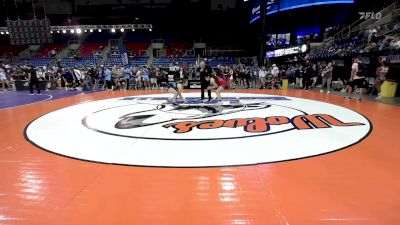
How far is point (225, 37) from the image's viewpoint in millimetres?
31312

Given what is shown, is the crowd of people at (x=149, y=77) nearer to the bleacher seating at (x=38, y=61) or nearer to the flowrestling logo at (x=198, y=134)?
the flowrestling logo at (x=198, y=134)

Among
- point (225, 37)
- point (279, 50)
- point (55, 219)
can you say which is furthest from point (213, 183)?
point (225, 37)

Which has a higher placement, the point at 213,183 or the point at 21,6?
the point at 21,6

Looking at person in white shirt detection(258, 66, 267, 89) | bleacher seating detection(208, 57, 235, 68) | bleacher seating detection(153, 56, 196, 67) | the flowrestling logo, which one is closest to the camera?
the flowrestling logo

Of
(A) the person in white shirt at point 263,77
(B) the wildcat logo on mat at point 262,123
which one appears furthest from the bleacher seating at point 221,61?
(B) the wildcat logo on mat at point 262,123

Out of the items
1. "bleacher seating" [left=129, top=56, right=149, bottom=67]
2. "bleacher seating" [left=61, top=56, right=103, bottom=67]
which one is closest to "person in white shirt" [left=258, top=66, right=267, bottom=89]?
"bleacher seating" [left=129, top=56, right=149, bottom=67]

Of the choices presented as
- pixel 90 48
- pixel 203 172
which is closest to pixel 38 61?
pixel 90 48

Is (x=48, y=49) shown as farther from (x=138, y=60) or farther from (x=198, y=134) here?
(x=198, y=134)

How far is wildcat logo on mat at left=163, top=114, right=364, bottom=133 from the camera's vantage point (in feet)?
15.8

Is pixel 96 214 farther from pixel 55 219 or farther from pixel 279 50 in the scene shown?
pixel 279 50

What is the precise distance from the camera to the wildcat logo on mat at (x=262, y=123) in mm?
4816

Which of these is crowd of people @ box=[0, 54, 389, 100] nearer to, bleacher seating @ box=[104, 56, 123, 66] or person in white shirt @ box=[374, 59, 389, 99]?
person in white shirt @ box=[374, 59, 389, 99]

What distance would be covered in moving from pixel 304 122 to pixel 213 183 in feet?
10.4

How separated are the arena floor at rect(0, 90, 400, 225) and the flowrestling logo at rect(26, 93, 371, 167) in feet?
0.06
